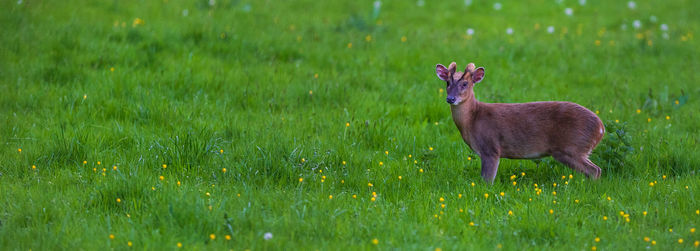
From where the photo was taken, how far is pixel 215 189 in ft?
19.6

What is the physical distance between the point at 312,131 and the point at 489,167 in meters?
2.17

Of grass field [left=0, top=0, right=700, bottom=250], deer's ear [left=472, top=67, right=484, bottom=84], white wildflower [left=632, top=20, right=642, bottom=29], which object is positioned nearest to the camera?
grass field [left=0, top=0, right=700, bottom=250]

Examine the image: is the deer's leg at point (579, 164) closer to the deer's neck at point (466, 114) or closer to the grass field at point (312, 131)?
the grass field at point (312, 131)

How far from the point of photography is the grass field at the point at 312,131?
5.27 m

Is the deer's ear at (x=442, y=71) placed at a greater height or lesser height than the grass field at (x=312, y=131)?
greater

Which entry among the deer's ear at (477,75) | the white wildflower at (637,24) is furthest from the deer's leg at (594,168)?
the white wildflower at (637,24)

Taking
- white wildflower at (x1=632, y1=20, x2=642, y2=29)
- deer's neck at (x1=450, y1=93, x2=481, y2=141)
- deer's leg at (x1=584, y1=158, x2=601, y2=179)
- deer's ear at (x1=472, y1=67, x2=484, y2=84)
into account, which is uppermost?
deer's ear at (x1=472, y1=67, x2=484, y2=84)

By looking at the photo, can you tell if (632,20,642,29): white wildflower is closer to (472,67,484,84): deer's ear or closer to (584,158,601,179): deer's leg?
(584,158,601,179): deer's leg

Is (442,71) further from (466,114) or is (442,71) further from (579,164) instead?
(579,164)

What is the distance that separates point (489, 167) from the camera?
→ 251 inches

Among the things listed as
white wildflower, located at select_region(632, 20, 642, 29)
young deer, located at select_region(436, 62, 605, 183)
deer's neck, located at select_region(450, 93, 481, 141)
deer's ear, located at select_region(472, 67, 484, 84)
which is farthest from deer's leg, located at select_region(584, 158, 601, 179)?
white wildflower, located at select_region(632, 20, 642, 29)

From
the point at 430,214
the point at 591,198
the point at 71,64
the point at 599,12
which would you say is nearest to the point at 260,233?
the point at 430,214

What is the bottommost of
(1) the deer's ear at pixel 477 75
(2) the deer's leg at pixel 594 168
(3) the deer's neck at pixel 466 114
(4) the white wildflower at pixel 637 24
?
(2) the deer's leg at pixel 594 168

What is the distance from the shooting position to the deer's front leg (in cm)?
637
